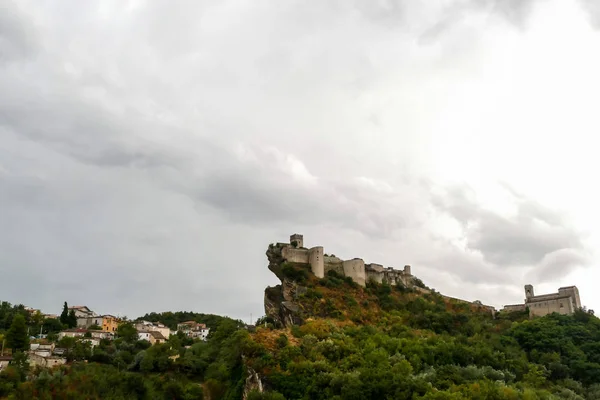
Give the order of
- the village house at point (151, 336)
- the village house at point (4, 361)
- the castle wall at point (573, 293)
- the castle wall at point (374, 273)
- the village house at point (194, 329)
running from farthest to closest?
1. the village house at point (194, 329)
2. the village house at point (151, 336)
3. the castle wall at point (374, 273)
4. the castle wall at point (573, 293)
5. the village house at point (4, 361)

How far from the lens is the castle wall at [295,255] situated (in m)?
60.6

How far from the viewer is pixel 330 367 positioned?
38.1m

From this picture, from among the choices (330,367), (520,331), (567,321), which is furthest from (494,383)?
(567,321)

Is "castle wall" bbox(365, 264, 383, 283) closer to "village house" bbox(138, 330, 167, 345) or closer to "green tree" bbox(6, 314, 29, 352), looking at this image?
"village house" bbox(138, 330, 167, 345)

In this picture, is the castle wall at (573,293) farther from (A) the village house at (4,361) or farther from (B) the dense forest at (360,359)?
(A) the village house at (4,361)

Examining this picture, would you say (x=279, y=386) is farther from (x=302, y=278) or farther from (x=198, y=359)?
(x=198, y=359)

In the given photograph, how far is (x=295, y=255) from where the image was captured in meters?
61.0

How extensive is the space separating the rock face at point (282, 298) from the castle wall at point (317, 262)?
3.47m

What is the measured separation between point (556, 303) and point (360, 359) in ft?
111

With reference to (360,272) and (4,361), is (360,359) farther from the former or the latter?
(4,361)

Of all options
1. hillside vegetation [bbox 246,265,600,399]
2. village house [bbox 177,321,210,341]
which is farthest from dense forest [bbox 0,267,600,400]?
village house [bbox 177,321,210,341]

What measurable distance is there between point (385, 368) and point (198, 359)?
3246cm

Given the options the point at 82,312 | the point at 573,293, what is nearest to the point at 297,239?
the point at 573,293

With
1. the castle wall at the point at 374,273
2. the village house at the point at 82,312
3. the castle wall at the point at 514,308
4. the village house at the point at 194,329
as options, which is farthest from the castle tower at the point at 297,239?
the village house at the point at 82,312
